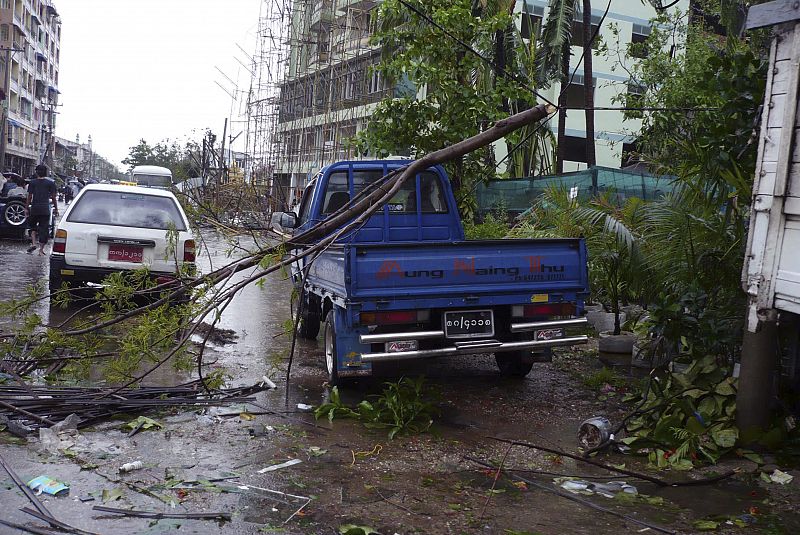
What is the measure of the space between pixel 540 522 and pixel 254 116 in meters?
39.7

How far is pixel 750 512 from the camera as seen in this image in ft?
15.7

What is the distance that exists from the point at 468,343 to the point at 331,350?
1.49 m

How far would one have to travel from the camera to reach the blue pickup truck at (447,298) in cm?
686

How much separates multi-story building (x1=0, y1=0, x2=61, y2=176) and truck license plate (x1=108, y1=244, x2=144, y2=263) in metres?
54.7

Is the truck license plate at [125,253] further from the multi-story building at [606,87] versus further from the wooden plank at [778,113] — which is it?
the multi-story building at [606,87]

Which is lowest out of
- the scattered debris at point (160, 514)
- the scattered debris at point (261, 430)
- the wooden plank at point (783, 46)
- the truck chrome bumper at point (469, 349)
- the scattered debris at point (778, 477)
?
the scattered debris at point (261, 430)

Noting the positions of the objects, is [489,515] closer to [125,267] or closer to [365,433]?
[365,433]

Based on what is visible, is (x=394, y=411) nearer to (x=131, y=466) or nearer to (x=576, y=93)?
(x=131, y=466)

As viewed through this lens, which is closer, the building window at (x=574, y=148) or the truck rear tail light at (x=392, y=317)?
the truck rear tail light at (x=392, y=317)

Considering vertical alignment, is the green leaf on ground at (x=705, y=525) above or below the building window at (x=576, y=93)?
below

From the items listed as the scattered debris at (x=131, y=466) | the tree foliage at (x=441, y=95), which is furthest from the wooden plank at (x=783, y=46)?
the tree foliage at (x=441, y=95)

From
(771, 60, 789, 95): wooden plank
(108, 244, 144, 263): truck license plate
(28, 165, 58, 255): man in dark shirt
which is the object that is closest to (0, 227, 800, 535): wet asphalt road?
(771, 60, 789, 95): wooden plank

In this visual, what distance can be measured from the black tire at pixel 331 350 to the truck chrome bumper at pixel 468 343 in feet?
1.73

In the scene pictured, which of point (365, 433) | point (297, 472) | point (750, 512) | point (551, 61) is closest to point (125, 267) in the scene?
point (365, 433)
